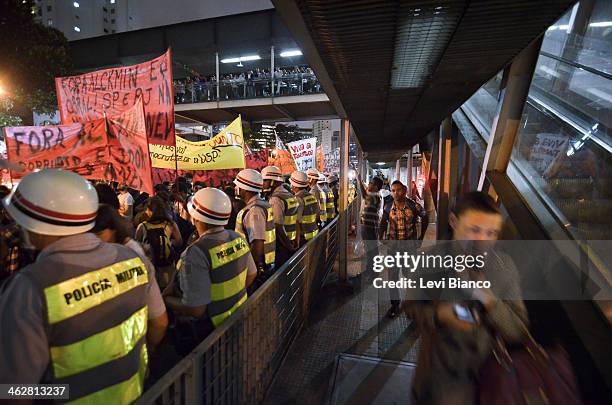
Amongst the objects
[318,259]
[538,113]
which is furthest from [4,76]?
[538,113]

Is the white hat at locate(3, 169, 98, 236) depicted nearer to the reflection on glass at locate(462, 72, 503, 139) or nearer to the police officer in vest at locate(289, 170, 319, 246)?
the police officer in vest at locate(289, 170, 319, 246)

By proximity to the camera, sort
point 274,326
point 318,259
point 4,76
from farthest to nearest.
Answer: point 4,76
point 318,259
point 274,326

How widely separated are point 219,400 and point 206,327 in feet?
1.70

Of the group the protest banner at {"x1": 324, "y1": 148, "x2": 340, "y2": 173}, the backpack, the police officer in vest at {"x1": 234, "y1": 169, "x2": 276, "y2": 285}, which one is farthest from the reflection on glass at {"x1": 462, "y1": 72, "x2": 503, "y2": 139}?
the protest banner at {"x1": 324, "y1": 148, "x2": 340, "y2": 173}

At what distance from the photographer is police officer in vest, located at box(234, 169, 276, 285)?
4023 millimetres

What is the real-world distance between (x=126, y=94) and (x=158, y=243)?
2.23m

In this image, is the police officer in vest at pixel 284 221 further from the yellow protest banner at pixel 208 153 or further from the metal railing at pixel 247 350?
the yellow protest banner at pixel 208 153

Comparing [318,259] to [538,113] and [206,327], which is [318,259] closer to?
[206,327]

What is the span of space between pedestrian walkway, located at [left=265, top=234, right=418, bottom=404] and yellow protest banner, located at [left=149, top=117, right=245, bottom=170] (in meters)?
3.74

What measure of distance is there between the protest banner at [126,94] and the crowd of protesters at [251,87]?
14.5 m

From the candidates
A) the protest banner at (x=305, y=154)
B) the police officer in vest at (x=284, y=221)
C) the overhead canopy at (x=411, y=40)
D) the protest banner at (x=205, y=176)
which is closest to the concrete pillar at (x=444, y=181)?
the overhead canopy at (x=411, y=40)

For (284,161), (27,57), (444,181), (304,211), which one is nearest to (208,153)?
(304,211)

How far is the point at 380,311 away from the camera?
5188 mm

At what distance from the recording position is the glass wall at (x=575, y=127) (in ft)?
13.2
